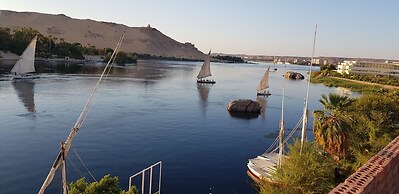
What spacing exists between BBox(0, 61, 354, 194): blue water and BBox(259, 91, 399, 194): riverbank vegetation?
15.7 ft

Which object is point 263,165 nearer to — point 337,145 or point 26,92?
point 337,145

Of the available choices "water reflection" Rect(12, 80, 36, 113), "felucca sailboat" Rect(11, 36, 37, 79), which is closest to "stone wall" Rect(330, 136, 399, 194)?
"water reflection" Rect(12, 80, 36, 113)

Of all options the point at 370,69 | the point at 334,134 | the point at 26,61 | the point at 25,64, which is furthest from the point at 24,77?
the point at 370,69

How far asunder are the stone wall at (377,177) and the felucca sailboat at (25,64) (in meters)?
65.9

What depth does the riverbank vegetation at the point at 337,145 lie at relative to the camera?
635 inches

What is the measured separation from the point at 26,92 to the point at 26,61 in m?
21.5

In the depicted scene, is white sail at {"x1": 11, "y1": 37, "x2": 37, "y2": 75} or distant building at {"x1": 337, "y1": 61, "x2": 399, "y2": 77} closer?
white sail at {"x1": 11, "y1": 37, "x2": 37, "y2": 75}

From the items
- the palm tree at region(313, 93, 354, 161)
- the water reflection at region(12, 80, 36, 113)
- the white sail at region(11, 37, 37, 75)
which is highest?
the white sail at region(11, 37, 37, 75)

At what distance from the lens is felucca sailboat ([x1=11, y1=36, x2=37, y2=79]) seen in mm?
65938

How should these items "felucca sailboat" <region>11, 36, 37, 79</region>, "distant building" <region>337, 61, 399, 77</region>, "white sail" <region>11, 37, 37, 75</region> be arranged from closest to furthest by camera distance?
"felucca sailboat" <region>11, 36, 37, 79</region> → "white sail" <region>11, 37, 37, 75</region> → "distant building" <region>337, 61, 399, 77</region>

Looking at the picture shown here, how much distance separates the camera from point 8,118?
3412 cm

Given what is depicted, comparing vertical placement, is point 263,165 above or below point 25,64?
below

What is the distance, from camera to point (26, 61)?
6881 centimetres

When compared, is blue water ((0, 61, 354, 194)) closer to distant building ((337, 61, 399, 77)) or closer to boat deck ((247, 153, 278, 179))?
boat deck ((247, 153, 278, 179))
